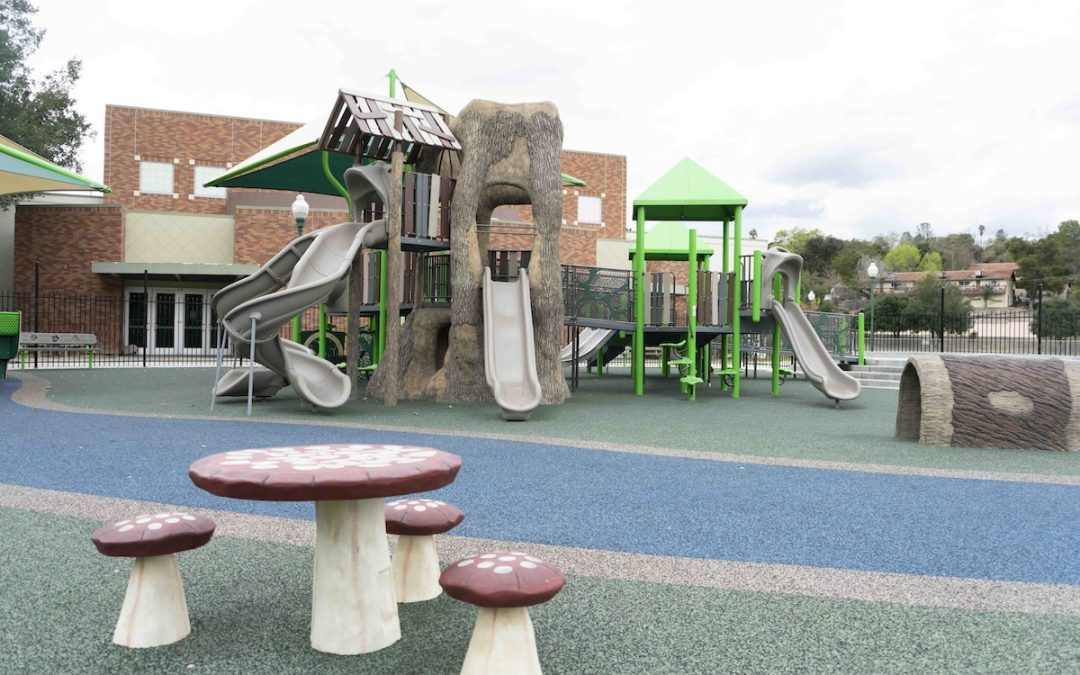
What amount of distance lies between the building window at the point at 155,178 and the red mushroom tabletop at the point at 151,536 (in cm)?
3201

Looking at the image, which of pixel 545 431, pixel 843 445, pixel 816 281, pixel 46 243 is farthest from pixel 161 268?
pixel 816 281

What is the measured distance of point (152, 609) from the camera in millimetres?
3420

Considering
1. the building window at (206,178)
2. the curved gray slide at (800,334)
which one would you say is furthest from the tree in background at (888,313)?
the building window at (206,178)

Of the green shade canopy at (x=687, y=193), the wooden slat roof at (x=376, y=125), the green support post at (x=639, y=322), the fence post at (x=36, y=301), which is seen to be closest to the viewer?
the wooden slat roof at (x=376, y=125)

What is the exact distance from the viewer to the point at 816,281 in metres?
74.8

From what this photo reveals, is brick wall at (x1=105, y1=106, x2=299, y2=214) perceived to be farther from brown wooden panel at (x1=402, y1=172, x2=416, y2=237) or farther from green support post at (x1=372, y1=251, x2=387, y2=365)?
brown wooden panel at (x1=402, y1=172, x2=416, y2=237)

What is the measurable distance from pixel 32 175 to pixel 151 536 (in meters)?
13.5

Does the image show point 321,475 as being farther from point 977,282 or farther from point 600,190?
point 977,282

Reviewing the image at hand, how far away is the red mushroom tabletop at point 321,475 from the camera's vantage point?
2928 mm

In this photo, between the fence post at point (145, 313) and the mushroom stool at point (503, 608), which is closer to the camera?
the mushroom stool at point (503, 608)

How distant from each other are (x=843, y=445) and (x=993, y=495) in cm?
295

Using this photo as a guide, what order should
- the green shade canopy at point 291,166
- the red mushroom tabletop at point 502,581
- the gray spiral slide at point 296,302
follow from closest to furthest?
the red mushroom tabletop at point 502,581
the gray spiral slide at point 296,302
the green shade canopy at point 291,166

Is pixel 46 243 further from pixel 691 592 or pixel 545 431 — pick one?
pixel 691 592

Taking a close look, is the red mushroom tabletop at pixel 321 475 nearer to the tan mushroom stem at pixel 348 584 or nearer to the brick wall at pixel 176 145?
the tan mushroom stem at pixel 348 584
